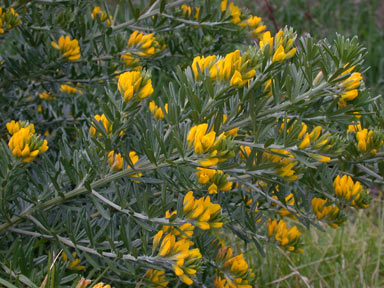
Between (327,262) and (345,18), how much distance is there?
3972 millimetres

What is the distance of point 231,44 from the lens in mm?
1985

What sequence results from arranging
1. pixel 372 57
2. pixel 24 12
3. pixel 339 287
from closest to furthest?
pixel 24 12 < pixel 339 287 < pixel 372 57

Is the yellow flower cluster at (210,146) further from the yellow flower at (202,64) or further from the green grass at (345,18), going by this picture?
the green grass at (345,18)

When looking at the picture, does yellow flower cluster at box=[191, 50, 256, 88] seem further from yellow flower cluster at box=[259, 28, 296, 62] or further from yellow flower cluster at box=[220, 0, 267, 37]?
yellow flower cluster at box=[220, 0, 267, 37]

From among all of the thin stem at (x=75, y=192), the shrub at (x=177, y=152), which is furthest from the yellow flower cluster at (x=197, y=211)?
the thin stem at (x=75, y=192)

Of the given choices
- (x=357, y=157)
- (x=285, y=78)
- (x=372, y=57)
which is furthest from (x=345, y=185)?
(x=372, y=57)

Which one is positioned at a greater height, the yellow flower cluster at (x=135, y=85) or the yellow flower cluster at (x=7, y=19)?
→ the yellow flower cluster at (x=7, y=19)

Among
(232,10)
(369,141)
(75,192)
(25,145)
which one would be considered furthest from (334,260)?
(25,145)

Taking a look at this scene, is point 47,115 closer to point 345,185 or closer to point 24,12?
point 24,12

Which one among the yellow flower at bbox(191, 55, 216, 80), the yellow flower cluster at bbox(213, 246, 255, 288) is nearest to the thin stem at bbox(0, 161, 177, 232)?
the yellow flower at bbox(191, 55, 216, 80)

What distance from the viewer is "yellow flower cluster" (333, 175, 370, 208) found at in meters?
1.25

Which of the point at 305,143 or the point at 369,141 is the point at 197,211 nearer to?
the point at 305,143

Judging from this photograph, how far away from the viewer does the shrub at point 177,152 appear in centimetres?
94

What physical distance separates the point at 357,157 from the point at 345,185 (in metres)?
0.10
